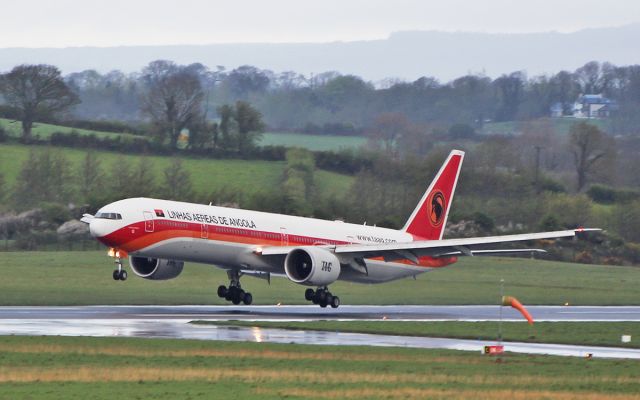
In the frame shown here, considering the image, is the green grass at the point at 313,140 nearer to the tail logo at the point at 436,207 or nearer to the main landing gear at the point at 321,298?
the tail logo at the point at 436,207

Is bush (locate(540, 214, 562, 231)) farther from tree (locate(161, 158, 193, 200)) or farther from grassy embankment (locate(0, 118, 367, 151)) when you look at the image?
grassy embankment (locate(0, 118, 367, 151))

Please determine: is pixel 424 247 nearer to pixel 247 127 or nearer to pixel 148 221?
pixel 148 221

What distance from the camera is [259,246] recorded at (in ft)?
173

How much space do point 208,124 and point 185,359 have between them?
76384 millimetres

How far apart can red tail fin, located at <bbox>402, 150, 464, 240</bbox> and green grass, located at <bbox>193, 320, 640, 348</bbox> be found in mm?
15477

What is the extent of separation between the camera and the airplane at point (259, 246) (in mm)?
49094

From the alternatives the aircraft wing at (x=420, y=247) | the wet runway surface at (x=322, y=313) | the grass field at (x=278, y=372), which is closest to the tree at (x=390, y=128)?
the wet runway surface at (x=322, y=313)

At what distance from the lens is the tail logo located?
61.2 metres

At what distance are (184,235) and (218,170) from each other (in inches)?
1983

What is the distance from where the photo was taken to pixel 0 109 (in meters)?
113

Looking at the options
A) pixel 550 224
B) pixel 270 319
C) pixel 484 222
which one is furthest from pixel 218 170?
pixel 270 319

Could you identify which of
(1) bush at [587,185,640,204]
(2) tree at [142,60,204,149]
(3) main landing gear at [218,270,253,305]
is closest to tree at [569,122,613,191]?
(1) bush at [587,185,640,204]

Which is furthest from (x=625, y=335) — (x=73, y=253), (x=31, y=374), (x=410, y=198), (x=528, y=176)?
(x=528, y=176)

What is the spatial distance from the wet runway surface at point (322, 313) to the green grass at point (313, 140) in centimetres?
7250
